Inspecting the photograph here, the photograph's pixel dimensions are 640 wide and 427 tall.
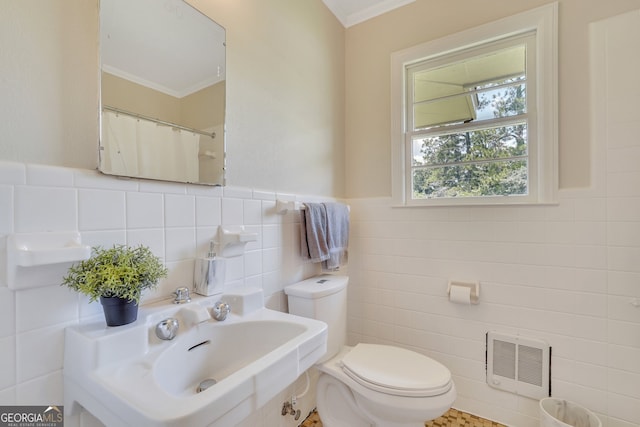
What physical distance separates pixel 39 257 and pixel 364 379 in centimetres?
120

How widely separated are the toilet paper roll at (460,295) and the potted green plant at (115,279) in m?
1.48

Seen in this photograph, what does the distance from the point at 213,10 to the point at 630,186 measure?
1964 millimetres

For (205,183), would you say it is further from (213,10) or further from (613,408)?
(613,408)

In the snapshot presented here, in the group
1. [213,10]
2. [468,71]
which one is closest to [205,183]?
[213,10]

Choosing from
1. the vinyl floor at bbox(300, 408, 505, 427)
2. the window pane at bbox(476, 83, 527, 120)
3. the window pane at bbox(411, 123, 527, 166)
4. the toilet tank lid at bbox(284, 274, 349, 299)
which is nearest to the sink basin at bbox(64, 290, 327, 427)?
the toilet tank lid at bbox(284, 274, 349, 299)

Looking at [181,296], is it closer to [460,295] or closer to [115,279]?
[115,279]

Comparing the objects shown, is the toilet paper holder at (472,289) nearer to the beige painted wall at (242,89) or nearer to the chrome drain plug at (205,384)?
the beige painted wall at (242,89)

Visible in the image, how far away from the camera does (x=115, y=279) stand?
0.66 metres

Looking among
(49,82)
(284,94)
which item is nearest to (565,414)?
(284,94)

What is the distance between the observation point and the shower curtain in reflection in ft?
2.68

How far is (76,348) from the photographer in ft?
2.23

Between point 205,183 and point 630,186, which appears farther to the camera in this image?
point 630,186

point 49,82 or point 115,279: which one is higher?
point 49,82

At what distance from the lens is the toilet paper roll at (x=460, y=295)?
5.09ft
